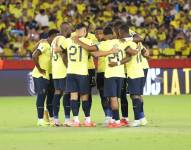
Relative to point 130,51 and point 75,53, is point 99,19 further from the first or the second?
point 130,51

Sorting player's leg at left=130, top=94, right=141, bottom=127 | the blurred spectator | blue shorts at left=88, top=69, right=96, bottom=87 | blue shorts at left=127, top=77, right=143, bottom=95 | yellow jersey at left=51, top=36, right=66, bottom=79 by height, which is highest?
the blurred spectator

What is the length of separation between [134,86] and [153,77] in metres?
13.4

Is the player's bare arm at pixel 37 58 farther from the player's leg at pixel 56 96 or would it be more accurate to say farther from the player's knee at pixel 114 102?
the player's knee at pixel 114 102

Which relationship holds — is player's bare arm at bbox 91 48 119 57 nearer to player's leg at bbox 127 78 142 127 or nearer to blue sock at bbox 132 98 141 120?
player's leg at bbox 127 78 142 127

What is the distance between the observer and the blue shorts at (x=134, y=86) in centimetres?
1664

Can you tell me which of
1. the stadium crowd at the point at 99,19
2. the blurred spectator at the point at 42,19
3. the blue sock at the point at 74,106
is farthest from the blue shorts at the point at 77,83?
the blurred spectator at the point at 42,19

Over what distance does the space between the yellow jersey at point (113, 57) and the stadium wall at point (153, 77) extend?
41.9 feet

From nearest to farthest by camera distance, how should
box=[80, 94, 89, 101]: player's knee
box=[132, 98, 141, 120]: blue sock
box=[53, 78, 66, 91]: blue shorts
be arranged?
box=[132, 98, 141, 120]: blue sock → box=[80, 94, 89, 101]: player's knee → box=[53, 78, 66, 91]: blue shorts

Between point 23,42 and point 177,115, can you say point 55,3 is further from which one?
point 177,115

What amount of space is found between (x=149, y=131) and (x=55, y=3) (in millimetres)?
19830

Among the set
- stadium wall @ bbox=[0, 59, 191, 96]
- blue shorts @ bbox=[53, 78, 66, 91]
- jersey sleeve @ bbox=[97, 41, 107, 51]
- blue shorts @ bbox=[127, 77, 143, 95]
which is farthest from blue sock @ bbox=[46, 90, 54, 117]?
stadium wall @ bbox=[0, 59, 191, 96]

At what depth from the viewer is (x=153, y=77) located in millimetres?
29938

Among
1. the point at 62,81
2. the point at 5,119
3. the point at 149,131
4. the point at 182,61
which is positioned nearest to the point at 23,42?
the point at 182,61

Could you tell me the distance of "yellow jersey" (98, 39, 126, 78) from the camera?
647 inches
